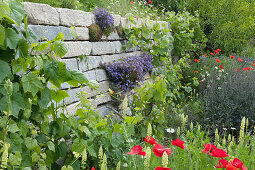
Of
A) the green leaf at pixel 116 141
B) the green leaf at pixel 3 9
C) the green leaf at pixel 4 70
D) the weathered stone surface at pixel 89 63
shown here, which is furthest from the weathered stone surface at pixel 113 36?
the green leaf at pixel 3 9

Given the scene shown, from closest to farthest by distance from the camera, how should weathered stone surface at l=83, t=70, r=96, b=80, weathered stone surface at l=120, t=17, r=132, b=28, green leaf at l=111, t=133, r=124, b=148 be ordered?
1. green leaf at l=111, t=133, r=124, b=148
2. weathered stone surface at l=83, t=70, r=96, b=80
3. weathered stone surface at l=120, t=17, r=132, b=28

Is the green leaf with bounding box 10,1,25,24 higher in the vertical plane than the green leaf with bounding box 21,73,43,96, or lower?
higher

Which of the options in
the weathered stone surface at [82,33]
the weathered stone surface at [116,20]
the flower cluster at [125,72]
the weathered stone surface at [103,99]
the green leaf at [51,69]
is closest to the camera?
the green leaf at [51,69]

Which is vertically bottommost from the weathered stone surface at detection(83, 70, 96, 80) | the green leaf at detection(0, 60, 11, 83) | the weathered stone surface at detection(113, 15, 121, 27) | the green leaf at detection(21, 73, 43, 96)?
the weathered stone surface at detection(83, 70, 96, 80)

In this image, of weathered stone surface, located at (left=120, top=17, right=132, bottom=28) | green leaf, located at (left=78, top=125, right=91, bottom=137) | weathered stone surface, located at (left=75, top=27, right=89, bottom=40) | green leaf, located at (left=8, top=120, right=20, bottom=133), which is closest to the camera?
green leaf, located at (left=8, top=120, right=20, bottom=133)

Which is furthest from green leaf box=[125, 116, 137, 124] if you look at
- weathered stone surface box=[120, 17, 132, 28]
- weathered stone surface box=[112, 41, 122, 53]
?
weathered stone surface box=[120, 17, 132, 28]

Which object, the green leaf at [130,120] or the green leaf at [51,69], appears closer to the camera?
the green leaf at [51,69]

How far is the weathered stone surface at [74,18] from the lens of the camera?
9.16ft

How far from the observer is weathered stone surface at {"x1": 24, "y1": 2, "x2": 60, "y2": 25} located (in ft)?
7.67

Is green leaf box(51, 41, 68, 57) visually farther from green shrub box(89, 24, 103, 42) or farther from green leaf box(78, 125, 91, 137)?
green shrub box(89, 24, 103, 42)

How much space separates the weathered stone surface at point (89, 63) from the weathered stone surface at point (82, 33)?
0.23 metres

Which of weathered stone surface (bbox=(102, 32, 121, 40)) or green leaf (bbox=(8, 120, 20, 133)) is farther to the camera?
weathered stone surface (bbox=(102, 32, 121, 40))

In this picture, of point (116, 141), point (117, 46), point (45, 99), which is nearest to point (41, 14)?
point (45, 99)

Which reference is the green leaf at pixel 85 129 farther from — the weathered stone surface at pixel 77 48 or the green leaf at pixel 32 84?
the weathered stone surface at pixel 77 48
